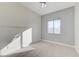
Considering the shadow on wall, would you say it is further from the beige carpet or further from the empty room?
the beige carpet

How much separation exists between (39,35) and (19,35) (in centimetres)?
36

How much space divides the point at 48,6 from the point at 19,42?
0.83 metres

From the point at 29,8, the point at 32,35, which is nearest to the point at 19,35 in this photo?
the point at 32,35

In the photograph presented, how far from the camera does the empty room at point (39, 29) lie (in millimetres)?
1876

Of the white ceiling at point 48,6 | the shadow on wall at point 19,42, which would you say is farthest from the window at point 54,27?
the shadow on wall at point 19,42

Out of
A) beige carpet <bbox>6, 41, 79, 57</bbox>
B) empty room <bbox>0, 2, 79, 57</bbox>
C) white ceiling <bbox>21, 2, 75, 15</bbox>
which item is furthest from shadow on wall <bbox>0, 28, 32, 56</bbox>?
white ceiling <bbox>21, 2, 75, 15</bbox>

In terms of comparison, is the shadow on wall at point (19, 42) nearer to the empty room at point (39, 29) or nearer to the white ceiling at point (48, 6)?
the empty room at point (39, 29)

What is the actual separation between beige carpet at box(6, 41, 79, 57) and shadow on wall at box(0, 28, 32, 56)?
128mm

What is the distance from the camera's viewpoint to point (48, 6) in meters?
1.90

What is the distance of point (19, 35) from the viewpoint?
1924 millimetres

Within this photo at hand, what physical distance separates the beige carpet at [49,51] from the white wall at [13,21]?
150 mm

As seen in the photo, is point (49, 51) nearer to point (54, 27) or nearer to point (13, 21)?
point (54, 27)

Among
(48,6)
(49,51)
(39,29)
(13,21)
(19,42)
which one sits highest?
(48,6)

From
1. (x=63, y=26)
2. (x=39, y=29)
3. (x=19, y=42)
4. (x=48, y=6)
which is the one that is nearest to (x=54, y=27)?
(x=63, y=26)
